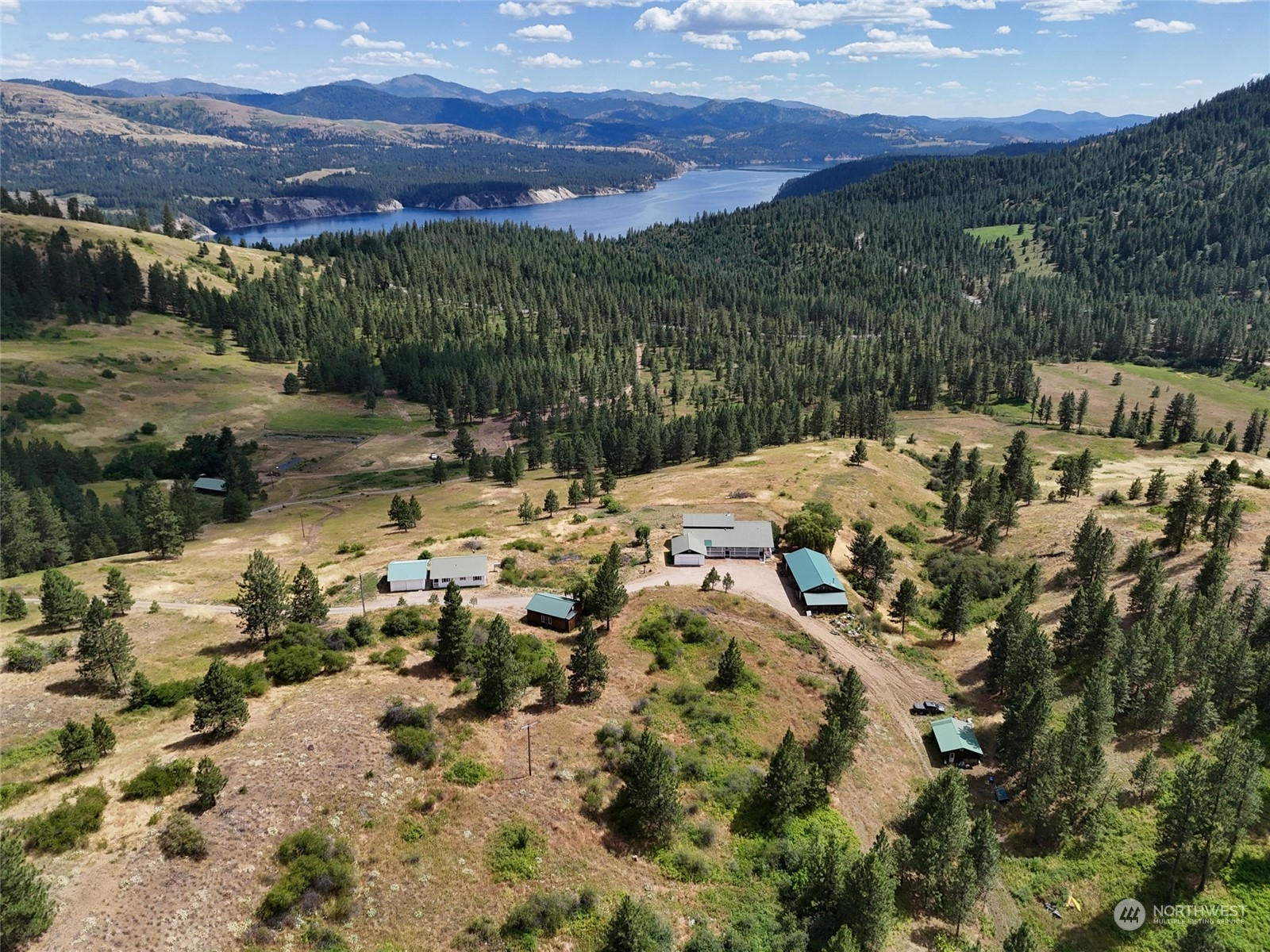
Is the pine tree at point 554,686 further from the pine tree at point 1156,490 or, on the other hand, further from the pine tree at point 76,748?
the pine tree at point 1156,490

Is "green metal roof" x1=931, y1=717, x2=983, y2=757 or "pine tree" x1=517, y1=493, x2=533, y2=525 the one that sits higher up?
"pine tree" x1=517, y1=493, x2=533, y2=525

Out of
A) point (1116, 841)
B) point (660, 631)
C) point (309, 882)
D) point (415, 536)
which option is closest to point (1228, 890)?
point (1116, 841)

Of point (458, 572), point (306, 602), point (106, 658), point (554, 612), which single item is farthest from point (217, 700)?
point (458, 572)

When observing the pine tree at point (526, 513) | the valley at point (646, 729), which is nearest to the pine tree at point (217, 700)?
the valley at point (646, 729)

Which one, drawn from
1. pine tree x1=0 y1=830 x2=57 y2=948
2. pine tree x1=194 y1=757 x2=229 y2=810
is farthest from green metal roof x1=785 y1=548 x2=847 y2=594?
pine tree x1=0 y1=830 x2=57 y2=948

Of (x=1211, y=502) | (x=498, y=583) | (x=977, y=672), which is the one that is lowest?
(x=977, y=672)

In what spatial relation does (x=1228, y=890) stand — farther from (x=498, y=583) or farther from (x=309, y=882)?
(x=498, y=583)

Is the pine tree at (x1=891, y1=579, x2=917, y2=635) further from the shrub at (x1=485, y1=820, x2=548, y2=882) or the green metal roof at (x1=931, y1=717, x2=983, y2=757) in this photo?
the shrub at (x1=485, y1=820, x2=548, y2=882)
